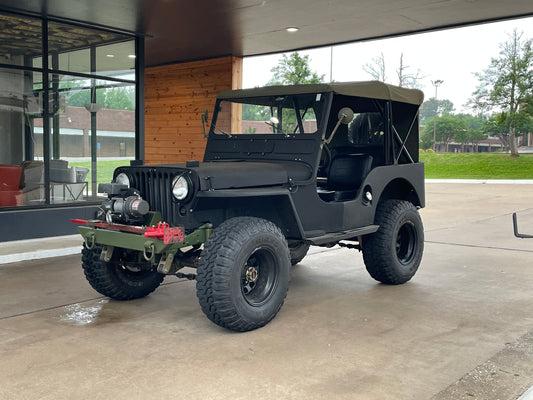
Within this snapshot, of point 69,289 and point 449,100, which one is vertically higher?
point 449,100

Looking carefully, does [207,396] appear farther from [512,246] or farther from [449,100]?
[449,100]

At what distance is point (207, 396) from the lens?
2885 mm

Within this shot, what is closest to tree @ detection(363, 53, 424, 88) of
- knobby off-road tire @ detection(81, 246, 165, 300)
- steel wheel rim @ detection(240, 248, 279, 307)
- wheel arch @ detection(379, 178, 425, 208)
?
wheel arch @ detection(379, 178, 425, 208)

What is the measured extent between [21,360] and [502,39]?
2810 cm

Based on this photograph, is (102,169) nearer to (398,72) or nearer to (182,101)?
(182,101)

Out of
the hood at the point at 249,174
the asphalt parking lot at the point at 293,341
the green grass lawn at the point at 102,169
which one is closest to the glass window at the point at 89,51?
the green grass lawn at the point at 102,169

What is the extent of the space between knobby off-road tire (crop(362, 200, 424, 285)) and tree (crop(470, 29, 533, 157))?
23059 mm

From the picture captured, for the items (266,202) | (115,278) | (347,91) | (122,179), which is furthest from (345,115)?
(115,278)

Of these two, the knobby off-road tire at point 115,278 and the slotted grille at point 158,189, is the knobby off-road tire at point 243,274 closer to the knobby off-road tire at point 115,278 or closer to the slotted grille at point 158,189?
the slotted grille at point 158,189

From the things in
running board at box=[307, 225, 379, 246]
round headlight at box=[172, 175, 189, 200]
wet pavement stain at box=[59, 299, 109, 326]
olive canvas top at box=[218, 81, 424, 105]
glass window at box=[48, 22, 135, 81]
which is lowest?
wet pavement stain at box=[59, 299, 109, 326]

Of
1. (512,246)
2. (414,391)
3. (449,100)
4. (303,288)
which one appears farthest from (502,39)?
(414,391)

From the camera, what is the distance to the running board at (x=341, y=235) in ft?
14.7

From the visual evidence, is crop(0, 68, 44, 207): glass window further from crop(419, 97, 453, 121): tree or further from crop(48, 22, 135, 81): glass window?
crop(419, 97, 453, 121): tree

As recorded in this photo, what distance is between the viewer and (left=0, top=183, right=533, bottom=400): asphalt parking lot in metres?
3.01
